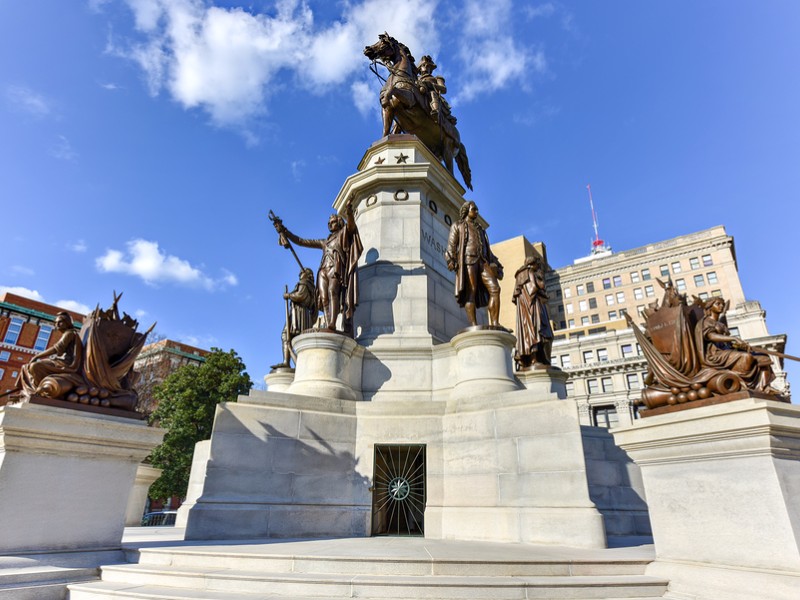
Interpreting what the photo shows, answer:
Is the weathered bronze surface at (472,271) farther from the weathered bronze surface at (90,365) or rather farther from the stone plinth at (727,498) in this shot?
the weathered bronze surface at (90,365)

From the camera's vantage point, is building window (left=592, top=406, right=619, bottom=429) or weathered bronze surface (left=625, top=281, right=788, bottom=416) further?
building window (left=592, top=406, right=619, bottom=429)

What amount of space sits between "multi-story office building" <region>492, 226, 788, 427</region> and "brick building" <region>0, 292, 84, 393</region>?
65.5m

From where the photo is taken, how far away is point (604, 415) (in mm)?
60188

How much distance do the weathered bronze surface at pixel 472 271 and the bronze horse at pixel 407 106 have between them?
5984 millimetres

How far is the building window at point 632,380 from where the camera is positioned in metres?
57.8

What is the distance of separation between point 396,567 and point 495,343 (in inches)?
236

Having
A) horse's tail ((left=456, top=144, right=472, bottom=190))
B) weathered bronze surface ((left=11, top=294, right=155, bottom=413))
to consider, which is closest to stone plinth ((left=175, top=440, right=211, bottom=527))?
weathered bronze surface ((left=11, top=294, right=155, bottom=413))

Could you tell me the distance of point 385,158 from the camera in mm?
15148

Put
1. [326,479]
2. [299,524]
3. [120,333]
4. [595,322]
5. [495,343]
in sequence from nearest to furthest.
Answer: [120,333], [299,524], [326,479], [495,343], [595,322]

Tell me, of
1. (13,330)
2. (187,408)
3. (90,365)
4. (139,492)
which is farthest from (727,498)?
(13,330)

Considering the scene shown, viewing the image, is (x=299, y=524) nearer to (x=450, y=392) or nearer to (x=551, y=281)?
(x=450, y=392)

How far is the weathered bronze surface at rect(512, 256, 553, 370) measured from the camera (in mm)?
12781

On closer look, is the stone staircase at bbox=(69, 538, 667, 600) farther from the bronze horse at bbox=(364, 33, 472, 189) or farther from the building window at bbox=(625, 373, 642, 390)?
the building window at bbox=(625, 373, 642, 390)

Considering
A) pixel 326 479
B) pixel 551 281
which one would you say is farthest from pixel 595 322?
pixel 326 479
